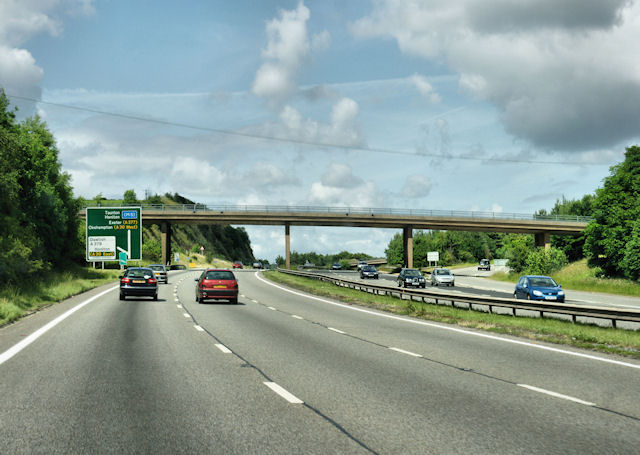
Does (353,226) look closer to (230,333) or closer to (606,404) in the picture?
(230,333)

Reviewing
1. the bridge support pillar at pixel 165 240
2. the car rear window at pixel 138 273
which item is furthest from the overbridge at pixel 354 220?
the car rear window at pixel 138 273

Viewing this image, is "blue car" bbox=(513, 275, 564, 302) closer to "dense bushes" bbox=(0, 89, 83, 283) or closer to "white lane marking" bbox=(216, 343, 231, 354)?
"white lane marking" bbox=(216, 343, 231, 354)

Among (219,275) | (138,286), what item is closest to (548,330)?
(219,275)

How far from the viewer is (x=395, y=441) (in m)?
5.40

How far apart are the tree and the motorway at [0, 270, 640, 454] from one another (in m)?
42.5

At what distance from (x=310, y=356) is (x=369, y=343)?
249 centimetres

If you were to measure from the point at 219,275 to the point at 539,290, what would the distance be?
14444 millimetres

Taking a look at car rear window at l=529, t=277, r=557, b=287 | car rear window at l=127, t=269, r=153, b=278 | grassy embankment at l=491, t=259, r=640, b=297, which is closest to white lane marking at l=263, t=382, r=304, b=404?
car rear window at l=127, t=269, r=153, b=278

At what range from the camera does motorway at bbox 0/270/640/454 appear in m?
5.41

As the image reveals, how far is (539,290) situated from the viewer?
27.2 m

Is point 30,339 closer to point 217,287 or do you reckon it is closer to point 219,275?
point 217,287

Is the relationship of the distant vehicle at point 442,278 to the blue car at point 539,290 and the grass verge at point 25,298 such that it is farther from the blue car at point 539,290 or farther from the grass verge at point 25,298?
the grass verge at point 25,298

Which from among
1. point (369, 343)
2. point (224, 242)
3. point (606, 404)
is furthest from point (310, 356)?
point (224, 242)

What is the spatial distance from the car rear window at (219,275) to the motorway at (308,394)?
39.6ft
